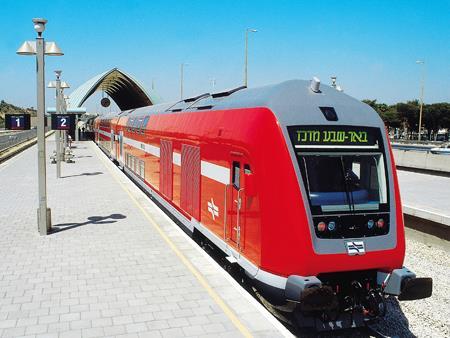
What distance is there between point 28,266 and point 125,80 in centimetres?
5446

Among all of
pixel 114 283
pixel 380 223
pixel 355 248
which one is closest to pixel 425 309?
pixel 380 223

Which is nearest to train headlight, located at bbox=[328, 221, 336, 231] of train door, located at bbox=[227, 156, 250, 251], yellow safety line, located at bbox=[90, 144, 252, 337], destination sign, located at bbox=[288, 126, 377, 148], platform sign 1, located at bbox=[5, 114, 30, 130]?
destination sign, located at bbox=[288, 126, 377, 148]

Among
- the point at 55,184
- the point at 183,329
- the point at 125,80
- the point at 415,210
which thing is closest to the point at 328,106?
the point at 183,329

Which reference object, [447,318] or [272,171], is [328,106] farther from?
[447,318]

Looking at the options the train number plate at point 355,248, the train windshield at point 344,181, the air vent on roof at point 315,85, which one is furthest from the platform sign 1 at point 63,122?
the train number plate at point 355,248

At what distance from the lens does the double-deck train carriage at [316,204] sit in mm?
5836

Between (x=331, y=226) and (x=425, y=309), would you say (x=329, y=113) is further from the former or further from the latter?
(x=425, y=309)

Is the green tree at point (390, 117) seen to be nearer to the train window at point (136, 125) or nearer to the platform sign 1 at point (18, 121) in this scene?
the train window at point (136, 125)

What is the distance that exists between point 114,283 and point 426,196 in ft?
43.4

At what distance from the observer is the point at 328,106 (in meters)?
6.51

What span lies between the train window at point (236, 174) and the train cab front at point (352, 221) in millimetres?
1233

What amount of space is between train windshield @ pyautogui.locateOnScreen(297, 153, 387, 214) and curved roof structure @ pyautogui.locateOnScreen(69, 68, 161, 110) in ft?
170

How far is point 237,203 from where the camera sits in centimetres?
698

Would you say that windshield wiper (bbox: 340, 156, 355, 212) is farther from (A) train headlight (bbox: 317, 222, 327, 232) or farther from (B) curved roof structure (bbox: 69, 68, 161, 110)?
(B) curved roof structure (bbox: 69, 68, 161, 110)
